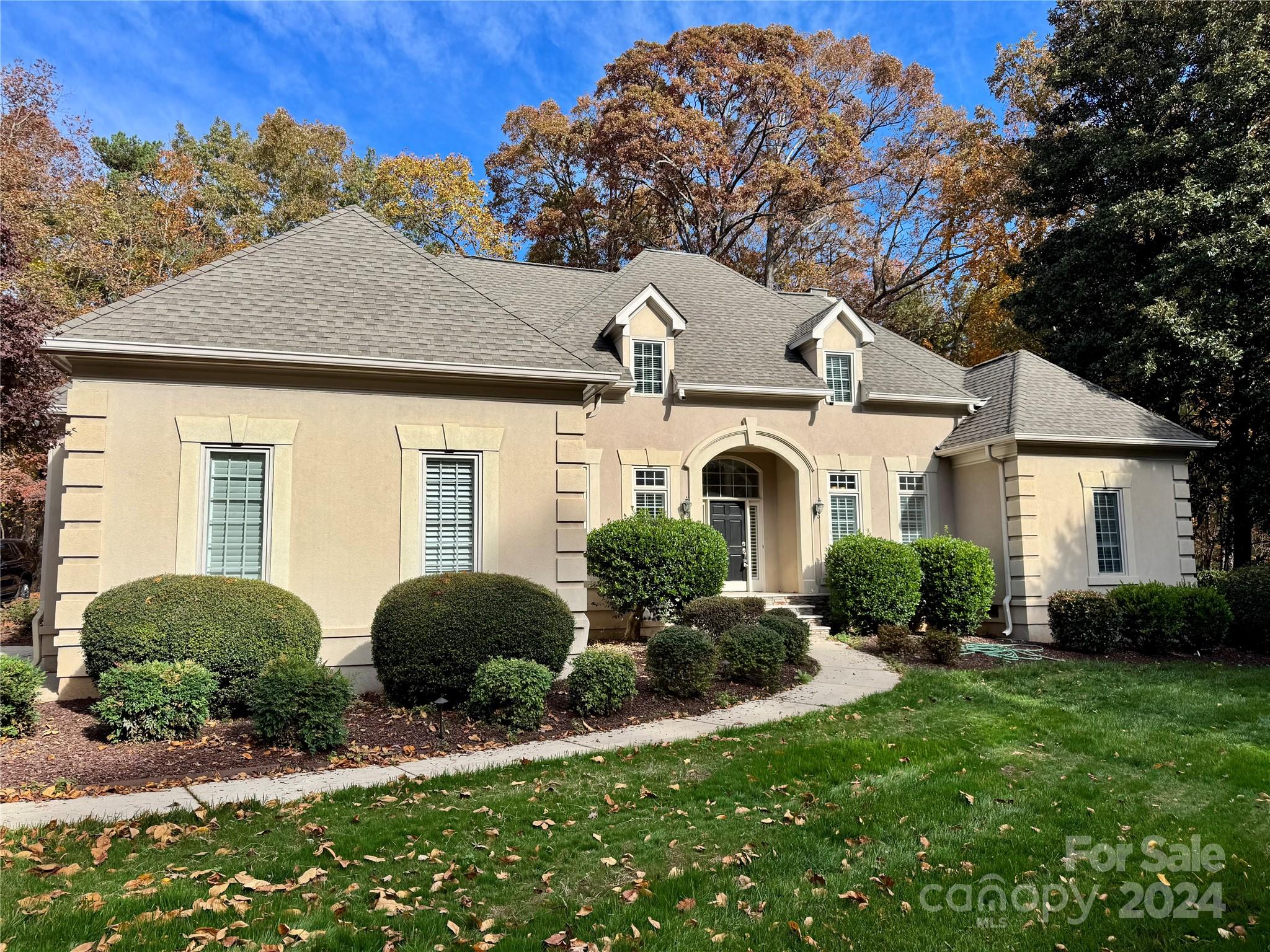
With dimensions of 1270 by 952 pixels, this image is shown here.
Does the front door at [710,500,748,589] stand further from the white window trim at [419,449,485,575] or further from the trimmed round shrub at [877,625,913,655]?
the white window trim at [419,449,485,575]

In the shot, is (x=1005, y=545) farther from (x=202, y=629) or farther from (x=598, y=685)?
(x=202, y=629)

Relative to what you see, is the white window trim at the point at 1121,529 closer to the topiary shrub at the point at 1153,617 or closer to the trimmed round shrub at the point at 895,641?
the topiary shrub at the point at 1153,617

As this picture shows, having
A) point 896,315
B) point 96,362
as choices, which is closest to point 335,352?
point 96,362

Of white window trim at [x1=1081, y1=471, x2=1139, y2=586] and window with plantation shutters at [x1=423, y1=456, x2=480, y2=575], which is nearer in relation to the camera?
window with plantation shutters at [x1=423, y1=456, x2=480, y2=575]

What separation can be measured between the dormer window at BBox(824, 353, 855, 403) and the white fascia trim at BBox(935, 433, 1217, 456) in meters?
2.61

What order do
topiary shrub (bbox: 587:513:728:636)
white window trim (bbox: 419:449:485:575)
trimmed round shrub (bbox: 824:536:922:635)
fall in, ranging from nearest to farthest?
white window trim (bbox: 419:449:485:575)
topiary shrub (bbox: 587:513:728:636)
trimmed round shrub (bbox: 824:536:922:635)

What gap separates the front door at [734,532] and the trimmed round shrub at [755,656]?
6845 millimetres

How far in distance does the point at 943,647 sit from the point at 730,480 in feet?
21.0

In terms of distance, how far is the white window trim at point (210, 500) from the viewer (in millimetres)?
10234

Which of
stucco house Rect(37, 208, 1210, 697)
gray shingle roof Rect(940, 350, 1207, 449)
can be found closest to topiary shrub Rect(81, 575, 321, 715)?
stucco house Rect(37, 208, 1210, 697)

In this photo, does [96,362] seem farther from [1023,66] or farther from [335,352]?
[1023,66]

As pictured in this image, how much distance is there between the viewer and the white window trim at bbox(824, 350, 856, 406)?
17.5 meters

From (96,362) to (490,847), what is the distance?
8.33 metres

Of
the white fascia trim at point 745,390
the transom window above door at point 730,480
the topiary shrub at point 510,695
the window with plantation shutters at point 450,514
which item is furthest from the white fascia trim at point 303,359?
the transom window above door at point 730,480
